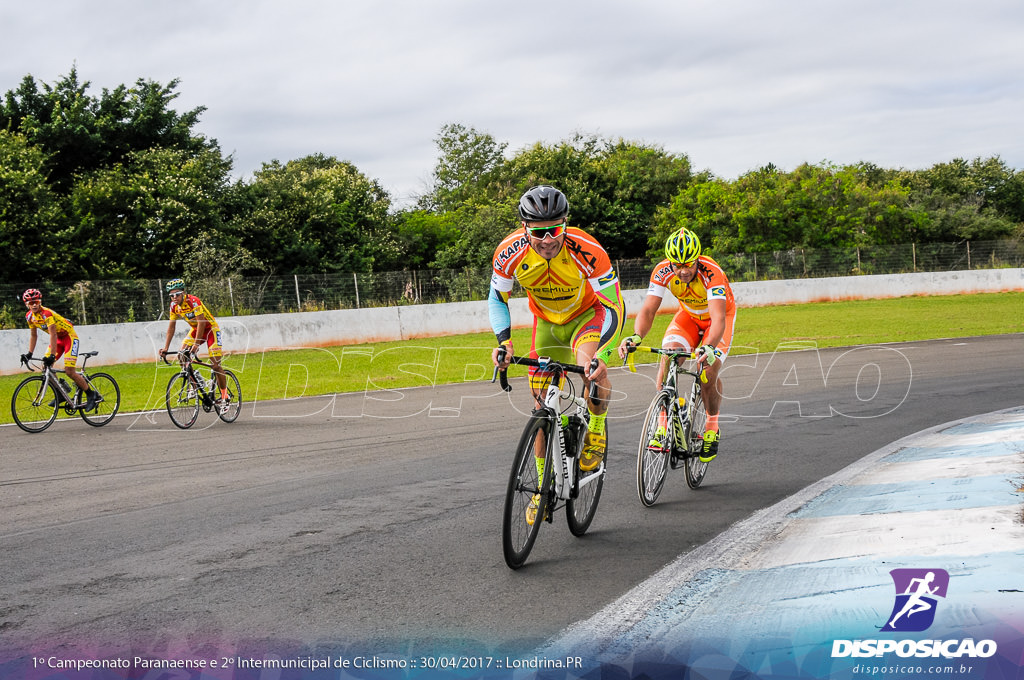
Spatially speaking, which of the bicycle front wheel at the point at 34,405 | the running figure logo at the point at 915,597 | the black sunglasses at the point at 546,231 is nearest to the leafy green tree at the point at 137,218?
the bicycle front wheel at the point at 34,405

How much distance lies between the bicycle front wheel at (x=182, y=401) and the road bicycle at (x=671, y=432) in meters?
7.03

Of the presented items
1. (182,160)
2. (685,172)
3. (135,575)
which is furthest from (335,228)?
(135,575)

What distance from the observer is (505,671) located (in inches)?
128

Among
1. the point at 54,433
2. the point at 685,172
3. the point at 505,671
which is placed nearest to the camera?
the point at 505,671

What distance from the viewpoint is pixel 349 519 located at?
5836 millimetres

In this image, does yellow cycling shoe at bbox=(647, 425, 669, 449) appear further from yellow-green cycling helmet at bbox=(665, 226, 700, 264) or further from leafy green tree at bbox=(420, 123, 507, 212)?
leafy green tree at bbox=(420, 123, 507, 212)

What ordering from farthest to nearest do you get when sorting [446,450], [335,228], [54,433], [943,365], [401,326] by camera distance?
1. [335,228]
2. [401,326]
3. [943,365]
4. [54,433]
5. [446,450]

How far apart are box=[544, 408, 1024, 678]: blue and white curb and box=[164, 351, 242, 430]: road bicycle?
26.6 feet

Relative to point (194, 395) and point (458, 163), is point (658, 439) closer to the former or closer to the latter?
point (194, 395)

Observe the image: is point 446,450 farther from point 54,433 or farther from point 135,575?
point 54,433

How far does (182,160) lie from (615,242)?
78.0 feet

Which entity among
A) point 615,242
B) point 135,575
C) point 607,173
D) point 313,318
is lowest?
point 135,575

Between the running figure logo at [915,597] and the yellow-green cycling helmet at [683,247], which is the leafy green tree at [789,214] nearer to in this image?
the yellow-green cycling helmet at [683,247]

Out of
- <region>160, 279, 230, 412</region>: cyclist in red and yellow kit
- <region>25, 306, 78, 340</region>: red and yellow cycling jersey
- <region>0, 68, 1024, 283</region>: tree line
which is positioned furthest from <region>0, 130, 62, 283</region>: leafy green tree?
<region>160, 279, 230, 412</region>: cyclist in red and yellow kit
